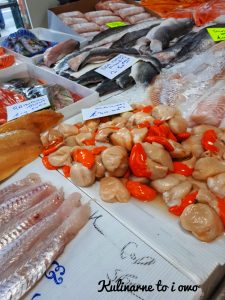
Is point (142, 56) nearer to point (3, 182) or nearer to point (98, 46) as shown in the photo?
point (98, 46)

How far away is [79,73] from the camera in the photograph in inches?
88.3

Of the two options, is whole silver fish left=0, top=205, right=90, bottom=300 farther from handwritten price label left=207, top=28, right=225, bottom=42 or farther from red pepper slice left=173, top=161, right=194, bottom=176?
handwritten price label left=207, top=28, right=225, bottom=42

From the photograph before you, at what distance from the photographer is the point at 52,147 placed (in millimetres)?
1404

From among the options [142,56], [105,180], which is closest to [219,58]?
[142,56]

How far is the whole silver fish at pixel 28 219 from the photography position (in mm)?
989

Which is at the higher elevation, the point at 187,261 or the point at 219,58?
the point at 219,58

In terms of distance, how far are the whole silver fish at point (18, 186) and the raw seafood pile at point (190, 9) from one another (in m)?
2.41

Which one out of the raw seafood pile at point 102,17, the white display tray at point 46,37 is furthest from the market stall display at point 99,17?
the white display tray at point 46,37

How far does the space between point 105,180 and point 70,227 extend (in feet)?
0.83

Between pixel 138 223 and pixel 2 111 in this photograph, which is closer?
pixel 138 223

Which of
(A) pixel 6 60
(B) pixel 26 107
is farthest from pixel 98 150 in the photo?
(A) pixel 6 60

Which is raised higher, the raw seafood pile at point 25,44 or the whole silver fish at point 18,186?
the raw seafood pile at point 25,44

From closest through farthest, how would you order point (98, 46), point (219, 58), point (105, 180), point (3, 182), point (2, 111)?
point (105, 180) → point (3, 182) → point (2, 111) → point (219, 58) → point (98, 46)

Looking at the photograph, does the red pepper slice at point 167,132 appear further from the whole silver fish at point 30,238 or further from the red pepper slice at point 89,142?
the whole silver fish at point 30,238
